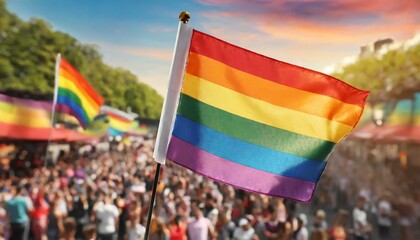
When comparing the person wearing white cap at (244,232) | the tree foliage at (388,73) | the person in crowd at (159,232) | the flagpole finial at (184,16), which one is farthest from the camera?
the tree foliage at (388,73)

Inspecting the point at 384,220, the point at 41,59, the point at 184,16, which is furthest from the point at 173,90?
the point at 41,59

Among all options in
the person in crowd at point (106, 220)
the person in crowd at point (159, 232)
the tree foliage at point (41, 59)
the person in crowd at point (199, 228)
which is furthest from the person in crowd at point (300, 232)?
the tree foliage at point (41, 59)

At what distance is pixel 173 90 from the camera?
243cm

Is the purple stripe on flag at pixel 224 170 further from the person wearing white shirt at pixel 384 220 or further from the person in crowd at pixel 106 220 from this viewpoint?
the person wearing white shirt at pixel 384 220

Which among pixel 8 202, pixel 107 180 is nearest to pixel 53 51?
pixel 107 180

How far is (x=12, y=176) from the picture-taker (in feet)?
38.2

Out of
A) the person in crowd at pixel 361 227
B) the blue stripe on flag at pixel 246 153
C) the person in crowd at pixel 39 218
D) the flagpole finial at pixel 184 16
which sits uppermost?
the flagpole finial at pixel 184 16

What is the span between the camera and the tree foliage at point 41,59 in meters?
20.0

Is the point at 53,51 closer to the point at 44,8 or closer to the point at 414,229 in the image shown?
the point at 44,8

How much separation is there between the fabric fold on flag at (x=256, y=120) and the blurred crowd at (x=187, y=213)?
2.42m

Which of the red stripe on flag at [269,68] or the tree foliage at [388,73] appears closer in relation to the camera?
the red stripe on flag at [269,68]

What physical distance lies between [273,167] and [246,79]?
1.50 feet

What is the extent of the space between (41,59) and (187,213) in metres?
16.6

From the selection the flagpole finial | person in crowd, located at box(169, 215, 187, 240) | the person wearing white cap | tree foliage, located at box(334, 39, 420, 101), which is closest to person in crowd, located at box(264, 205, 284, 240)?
the person wearing white cap
